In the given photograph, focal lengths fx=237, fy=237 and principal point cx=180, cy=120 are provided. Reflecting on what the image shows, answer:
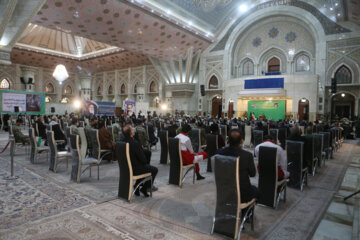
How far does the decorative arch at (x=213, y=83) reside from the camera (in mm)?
21641

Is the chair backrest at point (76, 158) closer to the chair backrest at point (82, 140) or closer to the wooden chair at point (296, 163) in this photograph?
the chair backrest at point (82, 140)

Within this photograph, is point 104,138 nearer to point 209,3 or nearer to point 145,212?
point 145,212

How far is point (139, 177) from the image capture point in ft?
11.2

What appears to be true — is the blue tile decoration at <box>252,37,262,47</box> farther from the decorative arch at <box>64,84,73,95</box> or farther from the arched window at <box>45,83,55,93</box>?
the arched window at <box>45,83,55,93</box>

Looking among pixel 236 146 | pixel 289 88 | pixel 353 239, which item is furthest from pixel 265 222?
pixel 289 88

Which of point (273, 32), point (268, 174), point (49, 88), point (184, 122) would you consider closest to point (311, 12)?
point (273, 32)

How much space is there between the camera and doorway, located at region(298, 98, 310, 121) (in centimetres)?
1659

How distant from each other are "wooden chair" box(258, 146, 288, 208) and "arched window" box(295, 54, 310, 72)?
17.7 m

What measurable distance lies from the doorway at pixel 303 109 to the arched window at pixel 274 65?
12.9 ft

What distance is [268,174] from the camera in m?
3.30

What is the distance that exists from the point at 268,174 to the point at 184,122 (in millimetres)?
6484

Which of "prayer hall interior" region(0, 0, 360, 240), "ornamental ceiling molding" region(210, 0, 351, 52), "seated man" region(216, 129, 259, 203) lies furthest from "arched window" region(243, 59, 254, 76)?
"seated man" region(216, 129, 259, 203)

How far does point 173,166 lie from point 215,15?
57.1ft

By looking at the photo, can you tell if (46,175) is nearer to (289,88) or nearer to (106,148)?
(106,148)
